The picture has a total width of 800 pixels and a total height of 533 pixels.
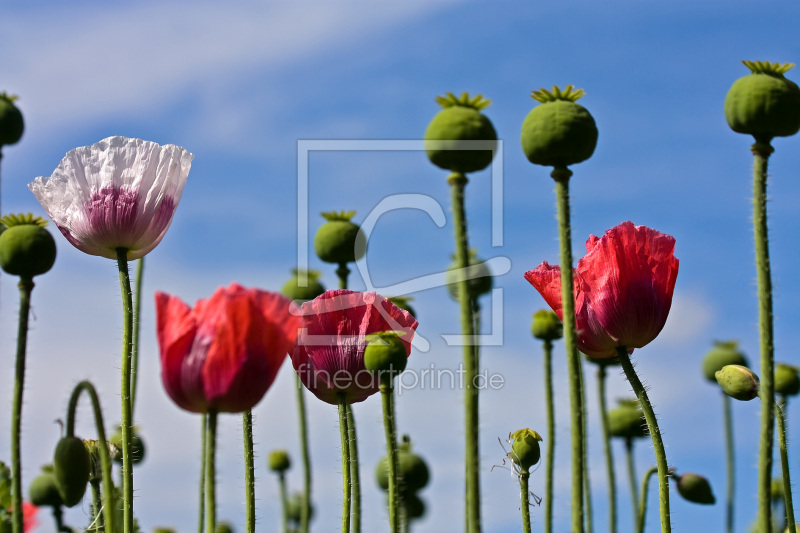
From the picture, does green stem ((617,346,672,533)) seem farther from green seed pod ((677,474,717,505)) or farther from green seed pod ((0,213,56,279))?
green seed pod ((0,213,56,279))

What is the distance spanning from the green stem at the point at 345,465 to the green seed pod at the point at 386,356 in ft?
1.21

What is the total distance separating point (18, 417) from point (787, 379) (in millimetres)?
3007

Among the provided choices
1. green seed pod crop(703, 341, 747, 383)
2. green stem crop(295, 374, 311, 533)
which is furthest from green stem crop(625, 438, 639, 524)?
green stem crop(295, 374, 311, 533)

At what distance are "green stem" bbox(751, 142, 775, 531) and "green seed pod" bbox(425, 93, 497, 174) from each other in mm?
604

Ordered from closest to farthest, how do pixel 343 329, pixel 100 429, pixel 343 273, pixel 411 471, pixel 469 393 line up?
pixel 469 393
pixel 100 429
pixel 343 329
pixel 343 273
pixel 411 471

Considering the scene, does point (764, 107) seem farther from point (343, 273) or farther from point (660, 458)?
point (343, 273)

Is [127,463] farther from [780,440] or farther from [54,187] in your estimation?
[780,440]

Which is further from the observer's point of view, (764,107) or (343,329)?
(343,329)

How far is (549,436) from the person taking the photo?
3.89 meters

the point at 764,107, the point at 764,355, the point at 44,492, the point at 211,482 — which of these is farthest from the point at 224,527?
the point at 764,107

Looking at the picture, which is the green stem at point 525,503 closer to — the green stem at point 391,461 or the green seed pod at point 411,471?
the green stem at point 391,461

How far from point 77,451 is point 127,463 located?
380 mm

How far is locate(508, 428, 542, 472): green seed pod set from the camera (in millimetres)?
2947

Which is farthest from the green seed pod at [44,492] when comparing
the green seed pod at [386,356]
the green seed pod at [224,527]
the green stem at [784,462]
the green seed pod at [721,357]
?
the green seed pod at [721,357]
